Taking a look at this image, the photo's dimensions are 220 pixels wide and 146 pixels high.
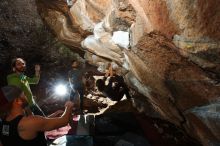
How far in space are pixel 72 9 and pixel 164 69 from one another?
5513mm

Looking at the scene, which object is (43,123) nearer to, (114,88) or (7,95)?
(7,95)

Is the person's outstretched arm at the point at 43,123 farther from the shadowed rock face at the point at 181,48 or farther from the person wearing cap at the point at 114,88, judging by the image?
the person wearing cap at the point at 114,88

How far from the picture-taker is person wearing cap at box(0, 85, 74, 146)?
284 cm

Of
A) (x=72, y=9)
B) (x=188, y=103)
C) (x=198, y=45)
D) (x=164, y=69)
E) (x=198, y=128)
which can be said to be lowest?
(x=198, y=128)

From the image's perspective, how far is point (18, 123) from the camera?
2.86 m

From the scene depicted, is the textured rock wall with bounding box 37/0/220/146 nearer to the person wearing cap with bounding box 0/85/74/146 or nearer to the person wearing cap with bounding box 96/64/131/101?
the person wearing cap with bounding box 0/85/74/146

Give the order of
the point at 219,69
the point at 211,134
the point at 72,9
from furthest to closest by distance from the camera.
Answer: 1. the point at 72,9
2. the point at 211,134
3. the point at 219,69

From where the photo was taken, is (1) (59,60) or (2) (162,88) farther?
(1) (59,60)

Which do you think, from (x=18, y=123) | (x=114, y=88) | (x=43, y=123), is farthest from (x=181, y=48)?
(x=114, y=88)

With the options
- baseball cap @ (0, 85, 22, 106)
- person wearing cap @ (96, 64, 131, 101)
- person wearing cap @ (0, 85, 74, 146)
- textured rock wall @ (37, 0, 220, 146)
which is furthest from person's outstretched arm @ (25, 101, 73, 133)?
person wearing cap @ (96, 64, 131, 101)

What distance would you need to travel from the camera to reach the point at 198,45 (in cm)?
307

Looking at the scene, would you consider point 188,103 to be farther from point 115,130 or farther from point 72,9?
point 72,9

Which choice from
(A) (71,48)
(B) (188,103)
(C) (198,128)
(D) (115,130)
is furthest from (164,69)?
(A) (71,48)

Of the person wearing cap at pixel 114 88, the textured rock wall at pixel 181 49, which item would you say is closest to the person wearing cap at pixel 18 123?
the textured rock wall at pixel 181 49
